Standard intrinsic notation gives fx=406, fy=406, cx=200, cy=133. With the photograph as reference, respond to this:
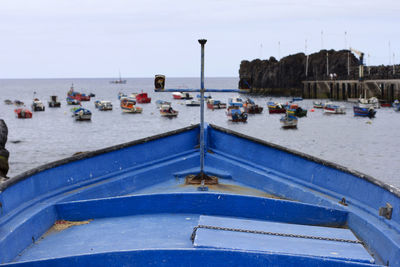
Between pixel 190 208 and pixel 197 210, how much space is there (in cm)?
13

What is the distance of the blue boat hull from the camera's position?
5.04 meters

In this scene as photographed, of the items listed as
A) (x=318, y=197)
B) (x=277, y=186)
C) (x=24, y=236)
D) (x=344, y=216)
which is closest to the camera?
(x=24, y=236)

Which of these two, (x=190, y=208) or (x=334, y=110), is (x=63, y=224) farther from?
(x=334, y=110)

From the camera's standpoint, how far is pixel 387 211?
599 cm

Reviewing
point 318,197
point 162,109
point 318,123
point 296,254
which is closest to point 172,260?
point 296,254

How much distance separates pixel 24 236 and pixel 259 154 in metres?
5.12

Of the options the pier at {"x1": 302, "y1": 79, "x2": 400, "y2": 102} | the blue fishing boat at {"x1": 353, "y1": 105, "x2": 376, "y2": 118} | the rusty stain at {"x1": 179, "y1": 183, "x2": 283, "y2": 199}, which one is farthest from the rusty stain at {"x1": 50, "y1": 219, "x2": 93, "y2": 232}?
the pier at {"x1": 302, "y1": 79, "x2": 400, "y2": 102}

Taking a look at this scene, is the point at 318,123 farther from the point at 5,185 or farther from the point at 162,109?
the point at 5,185

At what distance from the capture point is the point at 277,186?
8164mm

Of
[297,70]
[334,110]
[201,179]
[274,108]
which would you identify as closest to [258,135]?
[274,108]

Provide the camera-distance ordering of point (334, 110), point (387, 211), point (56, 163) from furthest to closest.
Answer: point (334, 110)
point (56, 163)
point (387, 211)

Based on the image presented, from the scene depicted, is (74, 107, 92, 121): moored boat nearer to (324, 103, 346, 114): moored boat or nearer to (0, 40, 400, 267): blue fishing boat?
(324, 103, 346, 114): moored boat

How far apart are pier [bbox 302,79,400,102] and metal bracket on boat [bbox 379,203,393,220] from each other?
8918cm

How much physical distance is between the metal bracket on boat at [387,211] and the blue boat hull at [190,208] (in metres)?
0.05
